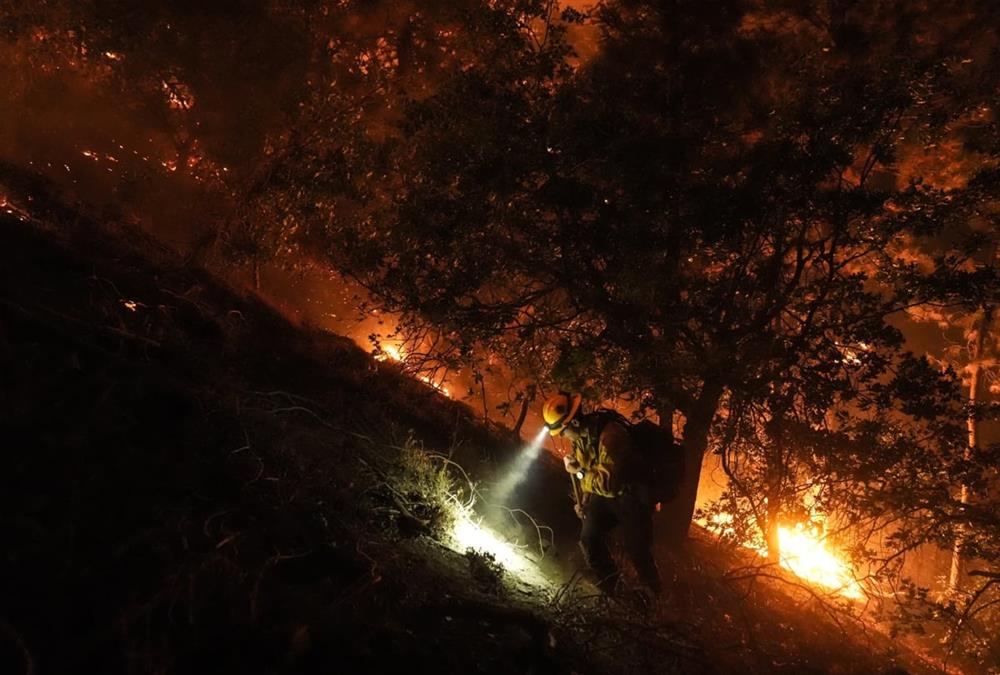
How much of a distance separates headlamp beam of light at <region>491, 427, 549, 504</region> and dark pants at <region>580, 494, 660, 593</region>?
112 cm

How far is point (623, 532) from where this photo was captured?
679 cm

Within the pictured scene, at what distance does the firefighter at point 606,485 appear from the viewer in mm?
6484

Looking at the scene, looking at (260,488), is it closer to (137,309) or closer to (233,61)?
(137,309)

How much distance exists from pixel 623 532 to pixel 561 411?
60.2 inches

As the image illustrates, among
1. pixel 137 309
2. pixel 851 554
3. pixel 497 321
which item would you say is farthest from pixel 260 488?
pixel 851 554

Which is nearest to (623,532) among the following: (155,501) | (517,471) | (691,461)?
(517,471)

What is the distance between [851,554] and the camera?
7.56m

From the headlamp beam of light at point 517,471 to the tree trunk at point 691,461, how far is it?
216 centimetres

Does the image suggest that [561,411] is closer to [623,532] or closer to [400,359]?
[623,532]

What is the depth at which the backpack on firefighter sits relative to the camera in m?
6.65

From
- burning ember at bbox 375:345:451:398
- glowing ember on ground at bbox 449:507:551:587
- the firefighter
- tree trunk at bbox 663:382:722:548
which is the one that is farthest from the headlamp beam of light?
tree trunk at bbox 663:382:722:548

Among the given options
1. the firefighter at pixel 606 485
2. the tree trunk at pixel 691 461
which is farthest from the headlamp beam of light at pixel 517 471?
the tree trunk at pixel 691 461

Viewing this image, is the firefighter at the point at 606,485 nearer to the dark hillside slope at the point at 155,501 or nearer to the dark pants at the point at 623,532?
the dark pants at the point at 623,532

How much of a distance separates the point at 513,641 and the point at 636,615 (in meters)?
2.15
